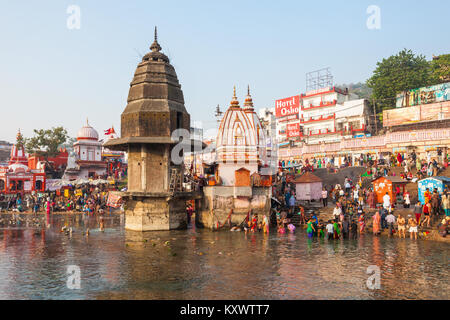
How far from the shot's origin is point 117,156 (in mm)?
63625

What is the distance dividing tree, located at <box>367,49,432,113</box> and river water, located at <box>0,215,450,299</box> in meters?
44.2

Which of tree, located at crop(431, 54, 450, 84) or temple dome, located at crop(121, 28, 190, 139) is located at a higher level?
tree, located at crop(431, 54, 450, 84)

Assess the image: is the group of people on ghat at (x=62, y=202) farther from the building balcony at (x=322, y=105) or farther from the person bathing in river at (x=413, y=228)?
the building balcony at (x=322, y=105)

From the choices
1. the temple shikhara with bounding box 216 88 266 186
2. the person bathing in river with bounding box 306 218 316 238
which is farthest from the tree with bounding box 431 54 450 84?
the person bathing in river with bounding box 306 218 316 238

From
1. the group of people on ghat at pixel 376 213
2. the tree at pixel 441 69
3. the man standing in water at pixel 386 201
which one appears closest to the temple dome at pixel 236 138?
the group of people on ghat at pixel 376 213

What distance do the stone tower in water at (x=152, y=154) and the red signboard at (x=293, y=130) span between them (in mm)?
43820

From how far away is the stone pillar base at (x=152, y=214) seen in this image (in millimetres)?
24547

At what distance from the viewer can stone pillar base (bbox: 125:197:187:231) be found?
24.5 metres

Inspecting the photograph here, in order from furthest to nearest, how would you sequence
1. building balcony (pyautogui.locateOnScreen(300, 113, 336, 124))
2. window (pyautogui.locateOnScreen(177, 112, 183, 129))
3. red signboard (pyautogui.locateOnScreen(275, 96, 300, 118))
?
red signboard (pyautogui.locateOnScreen(275, 96, 300, 118)) → building balcony (pyautogui.locateOnScreen(300, 113, 336, 124)) → window (pyautogui.locateOnScreen(177, 112, 183, 129))

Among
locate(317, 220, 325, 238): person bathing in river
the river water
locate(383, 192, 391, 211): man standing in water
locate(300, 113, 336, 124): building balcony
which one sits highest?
locate(300, 113, 336, 124): building balcony

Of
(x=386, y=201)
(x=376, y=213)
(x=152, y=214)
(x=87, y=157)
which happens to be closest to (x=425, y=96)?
(x=386, y=201)

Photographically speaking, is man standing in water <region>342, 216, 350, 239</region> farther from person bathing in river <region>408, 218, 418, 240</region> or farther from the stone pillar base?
the stone pillar base

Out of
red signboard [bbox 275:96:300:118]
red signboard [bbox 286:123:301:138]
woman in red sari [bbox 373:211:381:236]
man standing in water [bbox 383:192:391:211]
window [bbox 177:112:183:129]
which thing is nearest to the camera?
woman in red sari [bbox 373:211:381:236]
